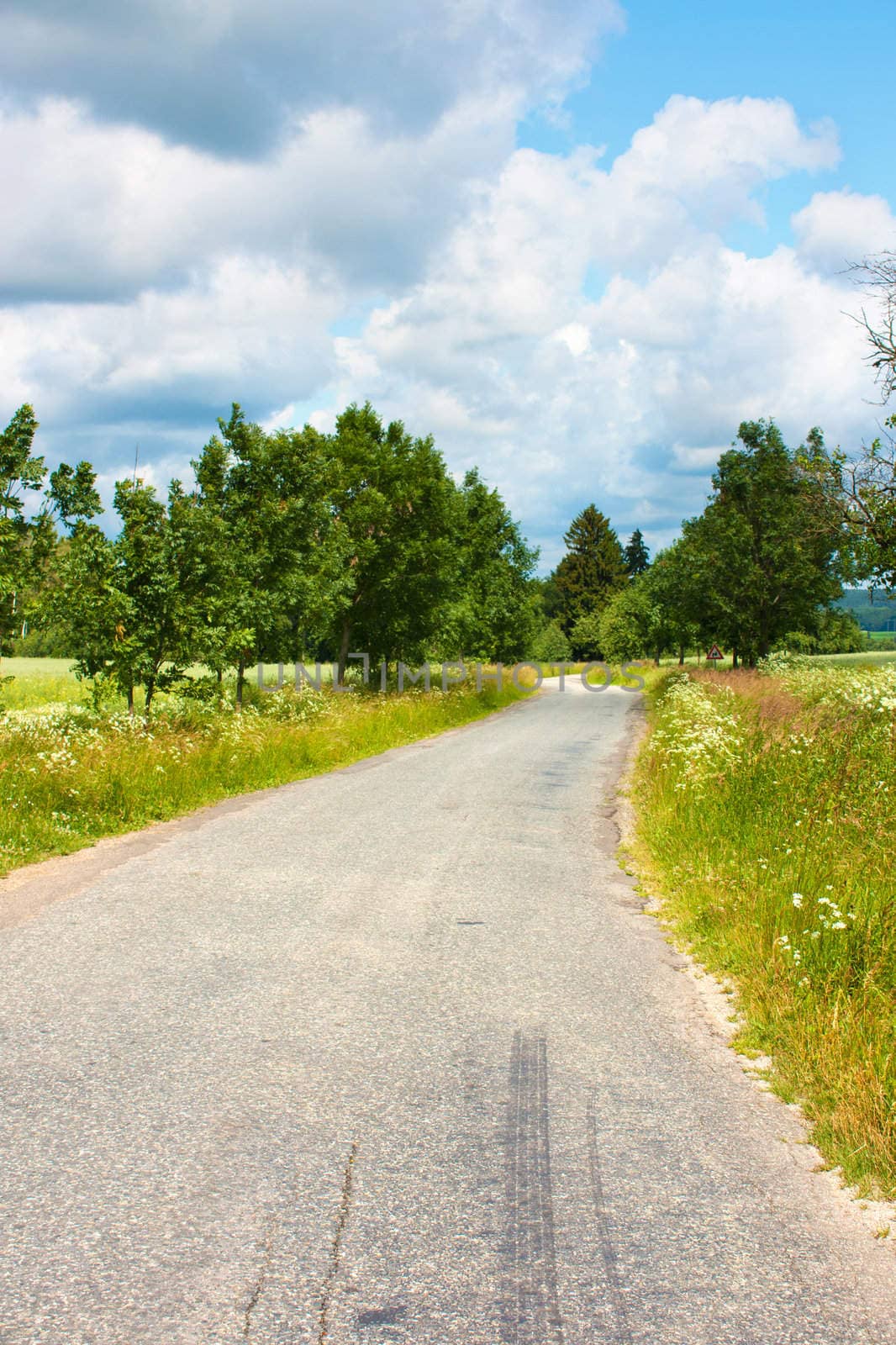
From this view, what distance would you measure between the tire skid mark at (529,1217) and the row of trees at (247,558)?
373 inches

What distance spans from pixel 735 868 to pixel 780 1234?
4.51 m

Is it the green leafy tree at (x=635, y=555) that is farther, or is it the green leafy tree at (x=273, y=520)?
the green leafy tree at (x=635, y=555)

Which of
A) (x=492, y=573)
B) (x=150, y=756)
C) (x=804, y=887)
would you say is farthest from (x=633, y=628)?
(x=804, y=887)

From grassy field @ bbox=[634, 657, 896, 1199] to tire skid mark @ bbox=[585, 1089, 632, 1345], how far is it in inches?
35.2

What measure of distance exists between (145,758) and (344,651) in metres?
15.9

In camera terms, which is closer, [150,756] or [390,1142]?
[390,1142]

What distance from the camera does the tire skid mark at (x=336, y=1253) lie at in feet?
8.61

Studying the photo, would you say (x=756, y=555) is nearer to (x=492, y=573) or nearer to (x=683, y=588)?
(x=683, y=588)

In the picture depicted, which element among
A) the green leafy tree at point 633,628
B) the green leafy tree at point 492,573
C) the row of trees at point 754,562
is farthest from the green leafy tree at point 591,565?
the row of trees at point 754,562

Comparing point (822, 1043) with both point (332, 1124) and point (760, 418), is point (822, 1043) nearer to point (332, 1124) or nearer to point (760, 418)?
point (332, 1124)

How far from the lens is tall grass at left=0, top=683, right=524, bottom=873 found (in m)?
9.56

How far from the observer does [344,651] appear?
2756cm

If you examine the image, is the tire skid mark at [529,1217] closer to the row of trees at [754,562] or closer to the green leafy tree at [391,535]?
the green leafy tree at [391,535]

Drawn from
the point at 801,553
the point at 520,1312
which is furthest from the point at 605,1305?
the point at 801,553
